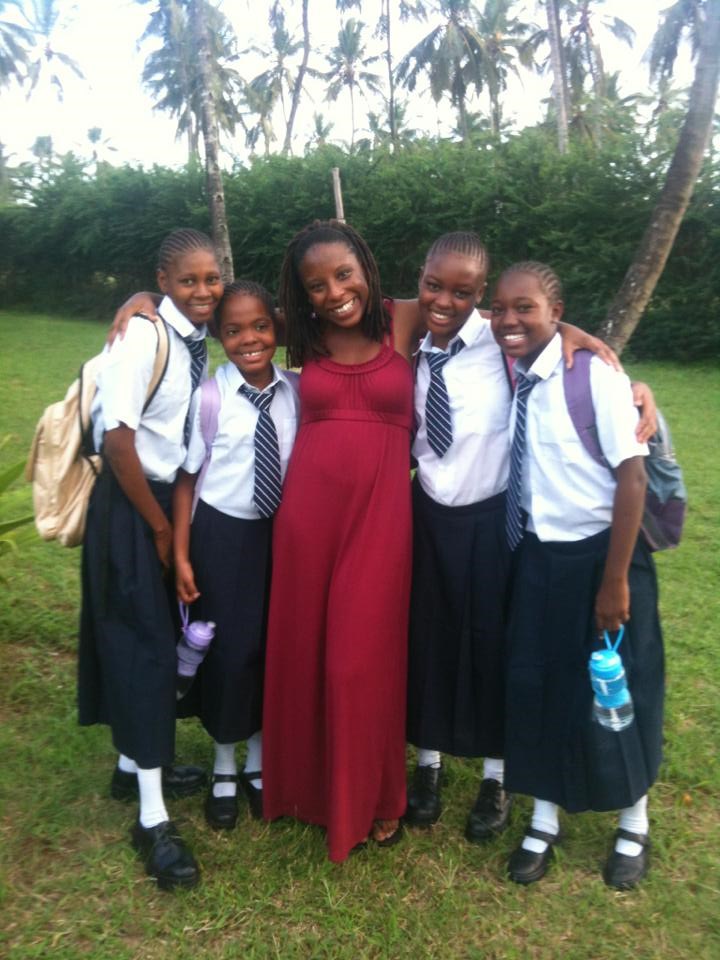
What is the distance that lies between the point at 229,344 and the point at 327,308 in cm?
32

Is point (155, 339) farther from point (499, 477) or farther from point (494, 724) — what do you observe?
point (494, 724)

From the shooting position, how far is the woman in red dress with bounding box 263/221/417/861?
241cm

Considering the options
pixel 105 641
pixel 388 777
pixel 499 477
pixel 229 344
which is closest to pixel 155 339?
pixel 229 344

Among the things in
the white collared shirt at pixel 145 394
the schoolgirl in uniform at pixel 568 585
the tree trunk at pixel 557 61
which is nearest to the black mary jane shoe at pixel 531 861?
the schoolgirl in uniform at pixel 568 585

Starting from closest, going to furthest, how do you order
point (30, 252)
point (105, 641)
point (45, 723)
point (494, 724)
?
point (105, 641), point (494, 724), point (45, 723), point (30, 252)

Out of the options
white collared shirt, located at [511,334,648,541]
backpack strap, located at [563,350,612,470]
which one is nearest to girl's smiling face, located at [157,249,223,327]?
white collared shirt, located at [511,334,648,541]

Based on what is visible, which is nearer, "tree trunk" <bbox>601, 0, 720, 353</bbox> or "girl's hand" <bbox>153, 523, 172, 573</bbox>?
"girl's hand" <bbox>153, 523, 172, 573</bbox>

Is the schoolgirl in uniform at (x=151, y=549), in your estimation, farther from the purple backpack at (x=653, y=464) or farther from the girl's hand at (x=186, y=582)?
the purple backpack at (x=653, y=464)

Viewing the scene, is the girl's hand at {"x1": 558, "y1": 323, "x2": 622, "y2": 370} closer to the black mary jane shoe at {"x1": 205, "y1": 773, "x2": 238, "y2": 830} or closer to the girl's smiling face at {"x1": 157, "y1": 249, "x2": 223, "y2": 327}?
the girl's smiling face at {"x1": 157, "y1": 249, "x2": 223, "y2": 327}

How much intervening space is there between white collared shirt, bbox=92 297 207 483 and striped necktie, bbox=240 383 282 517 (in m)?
0.20

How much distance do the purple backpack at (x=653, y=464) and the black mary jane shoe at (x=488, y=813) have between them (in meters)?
0.99

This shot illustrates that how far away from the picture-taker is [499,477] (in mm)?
2500

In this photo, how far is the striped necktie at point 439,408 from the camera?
2441 mm

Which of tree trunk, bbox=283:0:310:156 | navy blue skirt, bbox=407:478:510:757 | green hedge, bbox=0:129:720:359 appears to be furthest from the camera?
tree trunk, bbox=283:0:310:156
